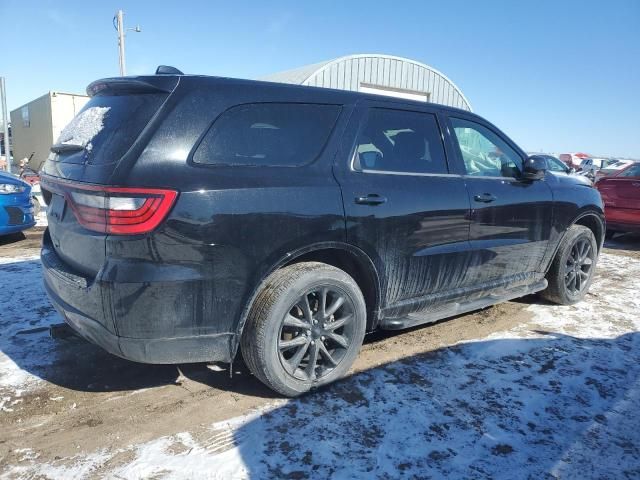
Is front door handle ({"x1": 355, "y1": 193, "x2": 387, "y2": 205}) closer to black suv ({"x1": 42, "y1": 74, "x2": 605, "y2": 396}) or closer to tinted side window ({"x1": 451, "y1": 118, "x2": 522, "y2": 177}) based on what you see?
black suv ({"x1": 42, "y1": 74, "x2": 605, "y2": 396})

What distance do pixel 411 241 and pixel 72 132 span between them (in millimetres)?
2151

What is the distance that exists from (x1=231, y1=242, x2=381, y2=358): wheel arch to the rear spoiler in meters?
1.07

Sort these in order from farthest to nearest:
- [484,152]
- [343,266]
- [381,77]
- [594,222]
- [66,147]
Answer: [381,77]
[594,222]
[484,152]
[343,266]
[66,147]

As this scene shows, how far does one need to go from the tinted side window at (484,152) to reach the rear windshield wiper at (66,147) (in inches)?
100

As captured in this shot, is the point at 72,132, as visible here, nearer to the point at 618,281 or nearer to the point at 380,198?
the point at 380,198

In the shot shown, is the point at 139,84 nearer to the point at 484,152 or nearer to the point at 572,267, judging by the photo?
the point at 484,152

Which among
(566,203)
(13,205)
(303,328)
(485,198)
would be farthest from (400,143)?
(13,205)

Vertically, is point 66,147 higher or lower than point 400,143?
lower

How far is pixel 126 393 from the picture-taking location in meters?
2.86

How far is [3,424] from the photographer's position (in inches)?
99.1

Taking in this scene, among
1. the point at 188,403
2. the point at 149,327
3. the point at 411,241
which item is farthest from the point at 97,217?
the point at 411,241

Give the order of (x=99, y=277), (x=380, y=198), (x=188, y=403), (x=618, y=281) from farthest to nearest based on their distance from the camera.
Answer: (x=618, y=281)
(x=380, y=198)
(x=188, y=403)
(x=99, y=277)

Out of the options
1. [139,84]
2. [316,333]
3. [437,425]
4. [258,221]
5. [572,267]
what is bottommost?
[437,425]

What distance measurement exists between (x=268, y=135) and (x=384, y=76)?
16.9 m
